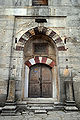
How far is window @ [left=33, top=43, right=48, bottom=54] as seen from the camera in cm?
571

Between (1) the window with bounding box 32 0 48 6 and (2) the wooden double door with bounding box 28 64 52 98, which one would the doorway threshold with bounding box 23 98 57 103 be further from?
(1) the window with bounding box 32 0 48 6

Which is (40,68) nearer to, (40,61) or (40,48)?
(40,61)

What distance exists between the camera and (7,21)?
5406 millimetres

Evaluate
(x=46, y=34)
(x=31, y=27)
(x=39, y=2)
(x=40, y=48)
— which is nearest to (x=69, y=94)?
(x=40, y=48)

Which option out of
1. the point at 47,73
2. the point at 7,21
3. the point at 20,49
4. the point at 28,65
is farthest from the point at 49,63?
the point at 7,21

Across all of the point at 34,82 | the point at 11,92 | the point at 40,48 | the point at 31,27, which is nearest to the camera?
the point at 11,92

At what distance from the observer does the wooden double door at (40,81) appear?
5145mm

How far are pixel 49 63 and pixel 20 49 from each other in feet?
5.46

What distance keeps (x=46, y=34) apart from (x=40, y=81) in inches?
97.4

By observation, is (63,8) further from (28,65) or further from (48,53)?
(28,65)

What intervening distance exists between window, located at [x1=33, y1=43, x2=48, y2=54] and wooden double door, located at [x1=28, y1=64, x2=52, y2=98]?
0.79 metres

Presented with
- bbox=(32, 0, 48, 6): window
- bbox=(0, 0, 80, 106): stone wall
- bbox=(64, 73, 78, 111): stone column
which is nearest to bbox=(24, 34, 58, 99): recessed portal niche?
bbox=(0, 0, 80, 106): stone wall

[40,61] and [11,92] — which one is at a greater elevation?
[40,61]

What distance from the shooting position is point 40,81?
17.4 ft
